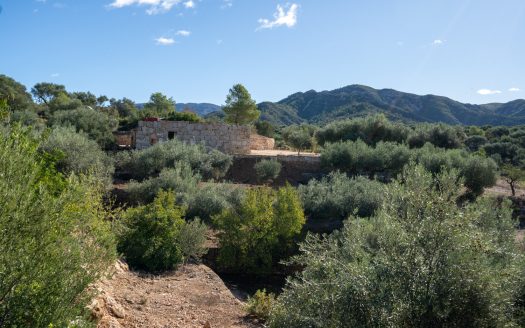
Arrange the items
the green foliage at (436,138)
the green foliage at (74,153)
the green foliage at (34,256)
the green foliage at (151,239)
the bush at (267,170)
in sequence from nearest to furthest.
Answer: the green foliage at (34,256) → the green foliage at (151,239) → the green foliage at (74,153) → the bush at (267,170) → the green foliage at (436,138)

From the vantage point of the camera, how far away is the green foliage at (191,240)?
33.4ft

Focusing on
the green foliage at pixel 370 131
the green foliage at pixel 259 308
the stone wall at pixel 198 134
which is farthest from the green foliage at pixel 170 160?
the green foliage at pixel 259 308

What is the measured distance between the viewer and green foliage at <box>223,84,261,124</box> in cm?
3195

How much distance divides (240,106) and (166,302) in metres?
25.7

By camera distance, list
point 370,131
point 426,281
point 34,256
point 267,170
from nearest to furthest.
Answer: point 34,256, point 426,281, point 267,170, point 370,131

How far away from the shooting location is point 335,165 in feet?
71.6

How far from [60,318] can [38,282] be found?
0.37m

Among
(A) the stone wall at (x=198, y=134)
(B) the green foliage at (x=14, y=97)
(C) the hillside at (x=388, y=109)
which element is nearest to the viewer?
(A) the stone wall at (x=198, y=134)

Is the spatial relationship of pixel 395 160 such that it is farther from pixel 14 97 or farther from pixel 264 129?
pixel 14 97

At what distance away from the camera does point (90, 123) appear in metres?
22.8

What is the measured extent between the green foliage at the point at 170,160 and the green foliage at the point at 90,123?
3317 millimetres

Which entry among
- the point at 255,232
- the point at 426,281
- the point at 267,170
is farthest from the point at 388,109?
the point at 426,281

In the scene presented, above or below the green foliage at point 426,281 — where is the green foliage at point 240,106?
above

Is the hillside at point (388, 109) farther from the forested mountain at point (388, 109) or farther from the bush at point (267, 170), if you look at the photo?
the bush at point (267, 170)
